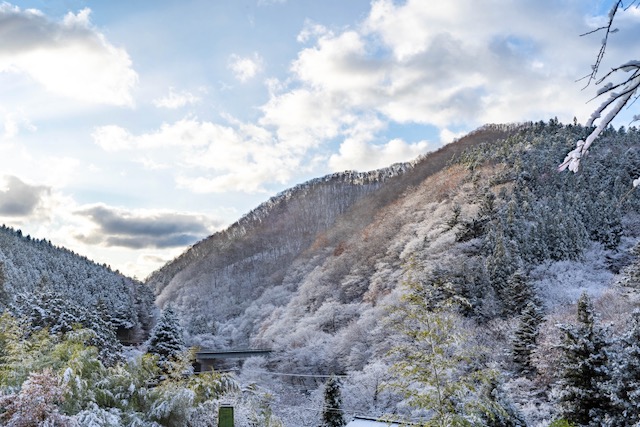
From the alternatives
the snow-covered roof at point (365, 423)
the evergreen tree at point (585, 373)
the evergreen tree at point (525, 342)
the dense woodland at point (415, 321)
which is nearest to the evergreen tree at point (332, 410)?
the dense woodland at point (415, 321)

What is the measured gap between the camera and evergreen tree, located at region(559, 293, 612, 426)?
16.7m

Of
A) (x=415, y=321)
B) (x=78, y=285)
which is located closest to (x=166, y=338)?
(x=415, y=321)

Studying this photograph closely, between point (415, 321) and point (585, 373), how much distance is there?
9255 millimetres

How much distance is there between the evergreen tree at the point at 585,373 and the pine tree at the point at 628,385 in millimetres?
610

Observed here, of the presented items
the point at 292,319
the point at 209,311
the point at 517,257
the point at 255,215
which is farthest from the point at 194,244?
the point at 517,257

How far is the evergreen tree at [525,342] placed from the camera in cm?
2512

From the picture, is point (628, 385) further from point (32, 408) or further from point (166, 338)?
point (166, 338)

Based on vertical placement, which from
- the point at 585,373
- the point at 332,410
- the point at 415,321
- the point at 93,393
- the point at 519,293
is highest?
the point at 519,293

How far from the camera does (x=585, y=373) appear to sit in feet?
56.2

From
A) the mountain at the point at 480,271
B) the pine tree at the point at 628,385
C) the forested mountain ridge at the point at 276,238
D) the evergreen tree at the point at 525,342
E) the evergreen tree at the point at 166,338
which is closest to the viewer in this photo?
the pine tree at the point at 628,385

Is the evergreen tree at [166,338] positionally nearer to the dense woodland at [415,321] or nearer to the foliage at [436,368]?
the dense woodland at [415,321]

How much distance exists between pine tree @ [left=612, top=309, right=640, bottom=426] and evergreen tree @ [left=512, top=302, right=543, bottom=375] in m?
8.91

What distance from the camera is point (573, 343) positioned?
17312mm

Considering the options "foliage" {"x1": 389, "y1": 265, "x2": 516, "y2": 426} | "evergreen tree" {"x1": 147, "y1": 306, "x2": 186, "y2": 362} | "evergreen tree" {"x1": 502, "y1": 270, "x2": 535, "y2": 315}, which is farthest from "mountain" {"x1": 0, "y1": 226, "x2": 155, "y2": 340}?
"foliage" {"x1": 389, "y1": 265, "x2": 516, "y2": 426}
